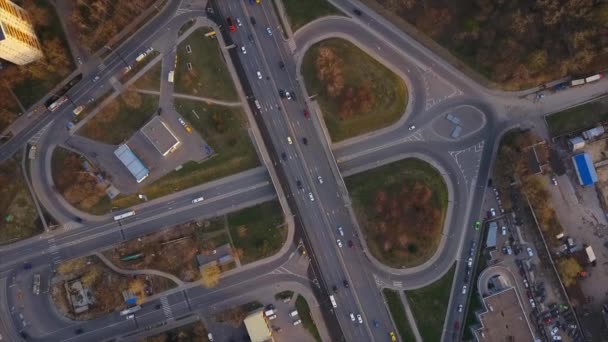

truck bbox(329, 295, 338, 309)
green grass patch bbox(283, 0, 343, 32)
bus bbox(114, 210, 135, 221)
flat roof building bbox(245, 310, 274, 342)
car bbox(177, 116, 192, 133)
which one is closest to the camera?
flat roof building bbox(245, 310, 274, 342)

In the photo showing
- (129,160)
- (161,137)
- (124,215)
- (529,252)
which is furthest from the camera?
(124,215)

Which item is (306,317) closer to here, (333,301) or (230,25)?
(333,301)

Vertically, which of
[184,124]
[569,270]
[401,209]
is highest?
[184,124]

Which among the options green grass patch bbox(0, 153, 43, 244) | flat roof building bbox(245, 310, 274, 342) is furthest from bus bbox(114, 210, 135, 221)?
flat roof building bbox(245, 310, 274, 342)

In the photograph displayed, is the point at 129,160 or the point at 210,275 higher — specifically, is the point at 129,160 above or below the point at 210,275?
above

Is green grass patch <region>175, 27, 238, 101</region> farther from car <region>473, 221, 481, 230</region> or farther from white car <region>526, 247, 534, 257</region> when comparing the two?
white car <region>526, 247, 534, 257</region>

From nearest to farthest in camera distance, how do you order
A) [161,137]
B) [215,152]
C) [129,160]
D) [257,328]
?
[257,328] → [161,137] → [129,160] → [215,152]

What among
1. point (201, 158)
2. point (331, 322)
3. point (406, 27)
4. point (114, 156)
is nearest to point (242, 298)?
point (331, 322)

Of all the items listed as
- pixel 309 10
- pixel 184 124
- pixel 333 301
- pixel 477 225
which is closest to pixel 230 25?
pixel 309 10
